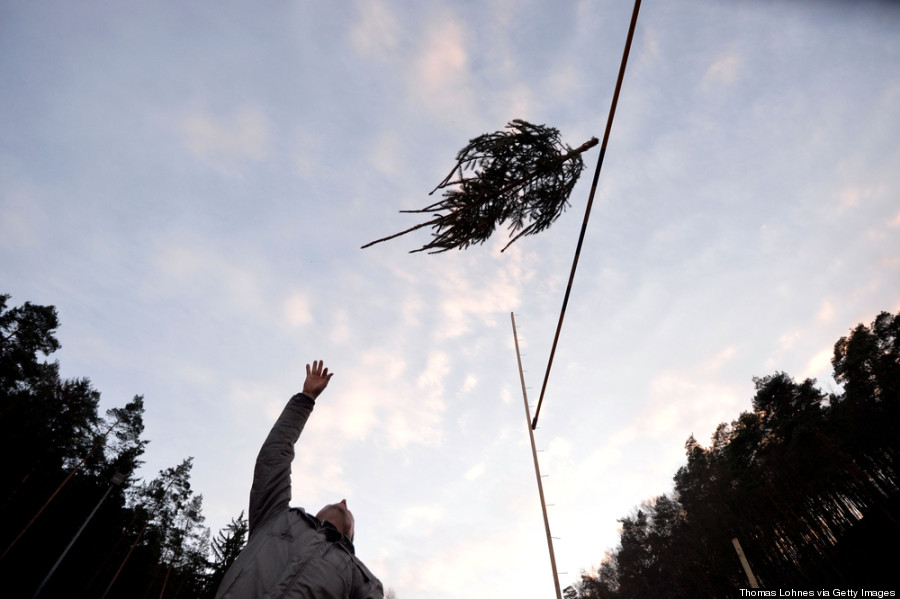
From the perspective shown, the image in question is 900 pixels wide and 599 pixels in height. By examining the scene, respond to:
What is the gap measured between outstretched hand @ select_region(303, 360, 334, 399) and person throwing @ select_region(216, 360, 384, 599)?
22 millimetres

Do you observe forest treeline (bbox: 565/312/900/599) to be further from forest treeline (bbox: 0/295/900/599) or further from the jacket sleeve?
the jacket sleeve

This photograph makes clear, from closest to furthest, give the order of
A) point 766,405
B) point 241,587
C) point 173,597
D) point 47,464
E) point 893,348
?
1. point 241,587
2. point 47,464
3. point 893,348
4. point 173,597
5. point 766,405

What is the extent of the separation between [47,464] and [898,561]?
45476 millimetres

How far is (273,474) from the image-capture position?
2189 mm

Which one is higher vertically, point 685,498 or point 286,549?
point 685,498

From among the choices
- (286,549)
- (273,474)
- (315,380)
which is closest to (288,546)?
(286,549)

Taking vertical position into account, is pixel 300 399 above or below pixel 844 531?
below

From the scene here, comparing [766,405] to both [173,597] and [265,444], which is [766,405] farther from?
[173,597]

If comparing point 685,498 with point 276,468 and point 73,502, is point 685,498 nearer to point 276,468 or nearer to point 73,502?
point 276,468

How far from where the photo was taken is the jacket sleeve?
2164mm

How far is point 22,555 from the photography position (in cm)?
2008

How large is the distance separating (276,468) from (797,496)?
30.9 metres

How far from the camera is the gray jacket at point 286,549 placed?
176 cm

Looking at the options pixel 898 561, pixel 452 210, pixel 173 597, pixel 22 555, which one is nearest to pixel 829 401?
pixel 898 561
